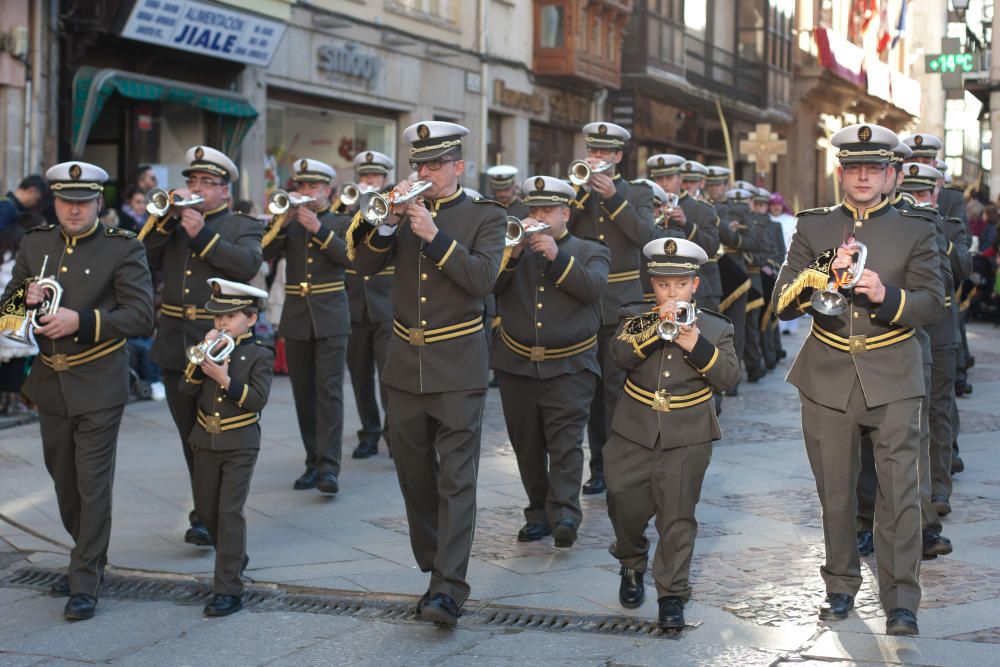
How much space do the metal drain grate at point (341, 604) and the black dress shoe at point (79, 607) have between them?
0.35m

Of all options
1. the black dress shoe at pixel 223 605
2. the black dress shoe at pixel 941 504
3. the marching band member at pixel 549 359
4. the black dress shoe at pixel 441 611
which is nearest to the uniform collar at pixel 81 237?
the black dress shoe at pixel 223 605

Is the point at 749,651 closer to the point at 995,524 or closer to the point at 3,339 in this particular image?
the point at 995,524

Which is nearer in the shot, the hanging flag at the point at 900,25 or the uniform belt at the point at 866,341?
the uniform belt at the point at 866,341

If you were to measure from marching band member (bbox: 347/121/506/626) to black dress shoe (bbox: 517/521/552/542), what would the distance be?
1.30m

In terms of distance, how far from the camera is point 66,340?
760cm

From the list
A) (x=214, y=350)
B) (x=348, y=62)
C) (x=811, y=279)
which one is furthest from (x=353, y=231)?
(x=348, y=62)

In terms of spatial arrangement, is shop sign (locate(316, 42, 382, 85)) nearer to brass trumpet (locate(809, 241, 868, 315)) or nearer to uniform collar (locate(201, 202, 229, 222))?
uniform collar (locate(201, 202, 229, 222))

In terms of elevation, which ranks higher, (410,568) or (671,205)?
(671,205)

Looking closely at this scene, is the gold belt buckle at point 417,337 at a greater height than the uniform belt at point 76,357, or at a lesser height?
greater

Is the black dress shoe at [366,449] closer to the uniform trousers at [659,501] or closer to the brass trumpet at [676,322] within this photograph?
the uniform trousers at [659,501]

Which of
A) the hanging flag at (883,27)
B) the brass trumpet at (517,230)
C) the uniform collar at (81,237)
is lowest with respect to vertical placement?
the uniform collar at (81,237)

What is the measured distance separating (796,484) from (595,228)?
2.14 m

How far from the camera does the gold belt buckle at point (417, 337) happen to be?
7289mm

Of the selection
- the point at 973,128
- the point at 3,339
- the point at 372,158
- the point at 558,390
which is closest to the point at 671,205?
the point at 372,158
